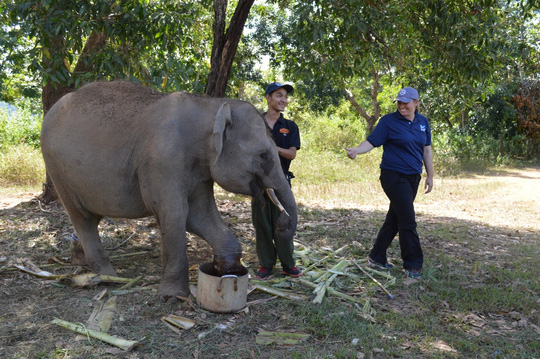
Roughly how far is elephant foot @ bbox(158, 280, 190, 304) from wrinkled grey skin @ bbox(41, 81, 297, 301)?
1 centimetres

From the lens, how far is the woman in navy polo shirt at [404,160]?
219 inches

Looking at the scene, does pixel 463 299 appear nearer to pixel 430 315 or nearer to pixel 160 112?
pixel 430 315

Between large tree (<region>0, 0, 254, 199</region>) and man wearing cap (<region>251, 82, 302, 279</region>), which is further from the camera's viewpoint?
large tree (<region>0, 0, 254, 199</region>)

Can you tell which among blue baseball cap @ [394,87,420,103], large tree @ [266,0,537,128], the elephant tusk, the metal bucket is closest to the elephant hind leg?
the metal bucket

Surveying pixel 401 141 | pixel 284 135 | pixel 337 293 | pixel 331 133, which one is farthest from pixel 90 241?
pixel 331 133

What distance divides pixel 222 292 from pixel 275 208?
51.5 inches

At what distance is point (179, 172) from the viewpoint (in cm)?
463

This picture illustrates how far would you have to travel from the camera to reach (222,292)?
4.30 meters

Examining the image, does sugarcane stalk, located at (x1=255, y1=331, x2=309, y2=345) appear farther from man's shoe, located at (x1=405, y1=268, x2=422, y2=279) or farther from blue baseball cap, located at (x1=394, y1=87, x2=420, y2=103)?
blue baseball cap, located at (x1=394, y1=87, x2=420, y2=103)

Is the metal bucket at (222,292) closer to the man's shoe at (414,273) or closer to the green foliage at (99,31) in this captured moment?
the man's shoe at (414,273)

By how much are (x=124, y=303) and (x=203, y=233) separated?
98cm

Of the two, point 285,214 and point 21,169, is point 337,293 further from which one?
point 21,169

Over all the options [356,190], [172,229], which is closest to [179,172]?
[172,229]

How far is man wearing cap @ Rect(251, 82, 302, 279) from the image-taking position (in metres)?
5.25
